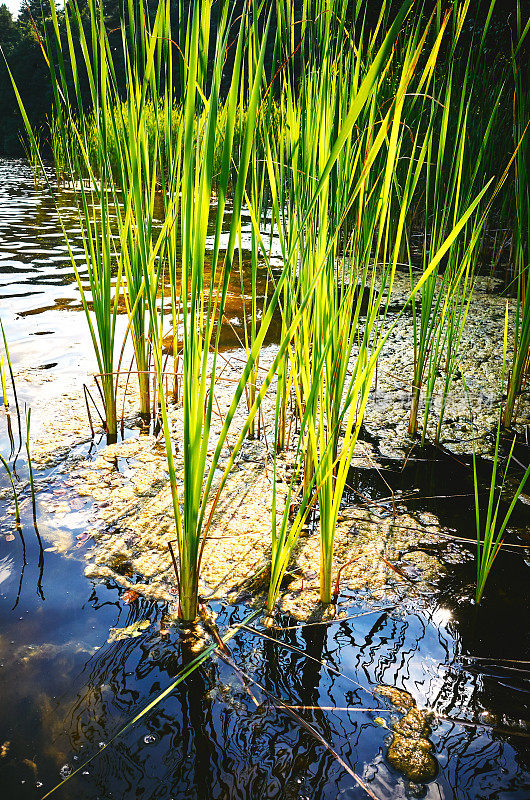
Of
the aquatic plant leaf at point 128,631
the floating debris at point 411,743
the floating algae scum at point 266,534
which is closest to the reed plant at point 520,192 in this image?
the floating algae scum at point 266,534

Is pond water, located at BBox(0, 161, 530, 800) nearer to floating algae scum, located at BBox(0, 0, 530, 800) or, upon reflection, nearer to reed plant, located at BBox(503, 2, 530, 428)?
floating algae scum, located at BBox(0, 0, 530, 800)

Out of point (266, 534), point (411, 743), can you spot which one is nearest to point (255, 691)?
point (411, 743)

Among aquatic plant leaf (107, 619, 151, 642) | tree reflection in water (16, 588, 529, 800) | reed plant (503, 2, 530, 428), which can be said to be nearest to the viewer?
tree reflection in water (16, 588, 529, 800)

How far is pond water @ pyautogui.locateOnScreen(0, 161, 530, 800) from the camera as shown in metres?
0.61

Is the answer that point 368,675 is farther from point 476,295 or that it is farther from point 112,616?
point 476,295

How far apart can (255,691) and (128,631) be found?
8.8 inches

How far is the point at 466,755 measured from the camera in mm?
635

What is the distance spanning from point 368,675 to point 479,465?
69cm

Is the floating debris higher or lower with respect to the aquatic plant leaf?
lower

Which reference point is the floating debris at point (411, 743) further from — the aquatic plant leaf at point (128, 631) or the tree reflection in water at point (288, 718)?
the aquatic plant leaf at point (128, 631)

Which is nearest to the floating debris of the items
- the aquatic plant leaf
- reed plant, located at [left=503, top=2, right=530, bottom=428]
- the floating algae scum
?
the floating algae scum

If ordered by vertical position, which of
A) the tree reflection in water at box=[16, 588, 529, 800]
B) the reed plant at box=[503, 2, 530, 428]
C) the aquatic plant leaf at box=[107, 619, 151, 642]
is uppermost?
the reed plant at box=[503, 2, 530, 428]

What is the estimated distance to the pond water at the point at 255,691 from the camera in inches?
24.0

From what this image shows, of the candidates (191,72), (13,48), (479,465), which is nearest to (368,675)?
(479,465)
